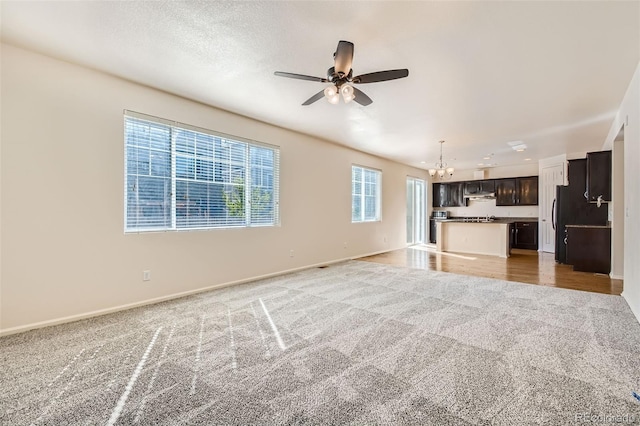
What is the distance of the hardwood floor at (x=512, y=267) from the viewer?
4.65m

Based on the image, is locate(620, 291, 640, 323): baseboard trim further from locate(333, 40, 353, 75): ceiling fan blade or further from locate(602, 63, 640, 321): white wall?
locate(333, 40, 353, 75): ceiling fan blade

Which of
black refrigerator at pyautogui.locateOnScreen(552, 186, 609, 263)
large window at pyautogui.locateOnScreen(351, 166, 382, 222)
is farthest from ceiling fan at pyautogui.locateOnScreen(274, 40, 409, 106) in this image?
black refrigerator at pyautogui.locateOnScreen(552, 186, 609, 263)

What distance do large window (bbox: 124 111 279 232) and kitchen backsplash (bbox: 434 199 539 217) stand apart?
783 centimetres

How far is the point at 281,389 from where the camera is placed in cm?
192

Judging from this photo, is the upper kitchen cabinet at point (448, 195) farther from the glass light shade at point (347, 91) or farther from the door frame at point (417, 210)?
the glass light shade at point (347, 91)

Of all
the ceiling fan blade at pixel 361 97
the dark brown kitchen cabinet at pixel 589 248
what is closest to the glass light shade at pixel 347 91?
the ceiling fan blade at pixel 361 97

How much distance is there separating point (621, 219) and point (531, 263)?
200 cm

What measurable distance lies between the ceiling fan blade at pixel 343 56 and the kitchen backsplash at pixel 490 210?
9.22m

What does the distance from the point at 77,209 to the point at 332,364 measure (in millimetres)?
3174

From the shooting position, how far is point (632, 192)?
3398mm

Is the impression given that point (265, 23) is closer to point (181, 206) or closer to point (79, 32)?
point (79, 32)

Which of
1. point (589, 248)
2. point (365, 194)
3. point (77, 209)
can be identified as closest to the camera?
point (77, 209)

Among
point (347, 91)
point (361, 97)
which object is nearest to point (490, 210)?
point (361, 97)

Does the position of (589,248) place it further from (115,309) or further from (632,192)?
(115,309)
